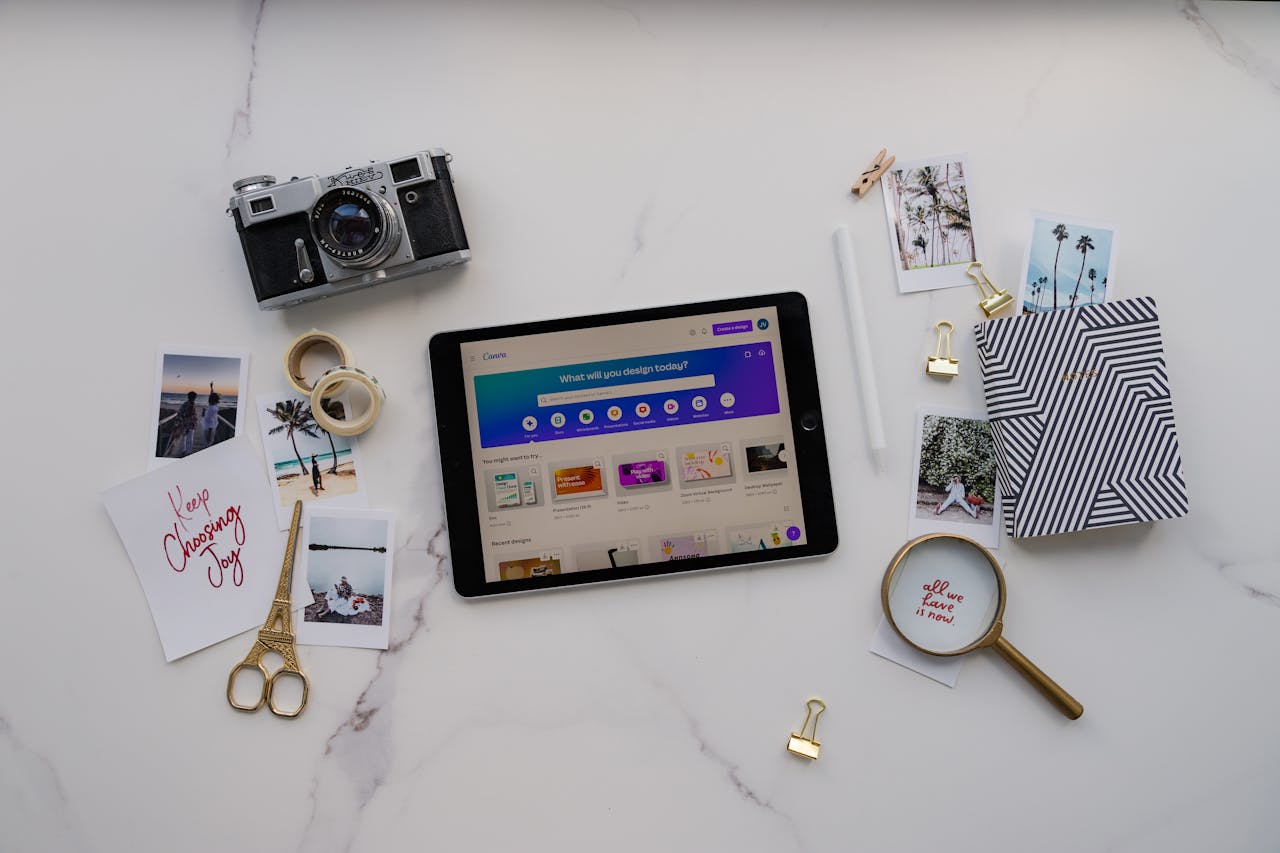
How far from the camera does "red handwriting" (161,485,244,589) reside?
105cm

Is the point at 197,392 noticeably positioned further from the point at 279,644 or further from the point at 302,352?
the point at 279,644

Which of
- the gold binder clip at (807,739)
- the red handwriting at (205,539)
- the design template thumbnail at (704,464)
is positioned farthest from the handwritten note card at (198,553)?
the gold binder clip at (807,739)

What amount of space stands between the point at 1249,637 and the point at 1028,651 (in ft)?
0.90

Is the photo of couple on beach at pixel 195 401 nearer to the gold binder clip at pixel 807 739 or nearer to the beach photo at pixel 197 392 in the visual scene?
the beach photo at pixel 197 392

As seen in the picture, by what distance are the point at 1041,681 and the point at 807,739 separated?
11.0 inches

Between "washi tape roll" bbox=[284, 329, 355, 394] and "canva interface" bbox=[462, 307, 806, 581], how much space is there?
0.15 m

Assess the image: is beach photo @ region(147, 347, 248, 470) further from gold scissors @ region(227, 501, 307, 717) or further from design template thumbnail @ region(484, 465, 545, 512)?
design template thumbnail @ region(484, 465, 545, 512)

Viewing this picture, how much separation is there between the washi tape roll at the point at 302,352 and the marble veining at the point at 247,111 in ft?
0.84

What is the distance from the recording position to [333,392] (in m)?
1.04

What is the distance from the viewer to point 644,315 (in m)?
1.06

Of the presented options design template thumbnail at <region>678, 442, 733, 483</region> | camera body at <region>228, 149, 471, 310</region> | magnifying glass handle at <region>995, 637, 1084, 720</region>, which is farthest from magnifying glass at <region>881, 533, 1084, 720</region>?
camera body at <region>228, 149, 471, 310</region>

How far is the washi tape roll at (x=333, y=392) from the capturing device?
1011mm

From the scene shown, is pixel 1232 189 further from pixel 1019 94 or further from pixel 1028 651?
pixel 1028 651

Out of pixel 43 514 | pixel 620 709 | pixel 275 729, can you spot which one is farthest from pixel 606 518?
pixel 43 514
